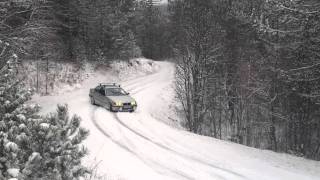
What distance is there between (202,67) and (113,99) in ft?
21.6

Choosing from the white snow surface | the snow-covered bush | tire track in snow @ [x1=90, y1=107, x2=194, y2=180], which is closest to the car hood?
tire track in snow @ [x1=90, y1=107, x2=194, y2=180]

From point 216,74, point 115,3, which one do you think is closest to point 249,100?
point 216,74

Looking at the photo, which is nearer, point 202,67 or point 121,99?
point 121,99

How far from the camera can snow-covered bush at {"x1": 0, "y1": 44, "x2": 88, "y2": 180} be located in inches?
274

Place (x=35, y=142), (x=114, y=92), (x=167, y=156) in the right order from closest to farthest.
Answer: (x=35, y=142) < (x=167, y=156) < (x=114, y=92)

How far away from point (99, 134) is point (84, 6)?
3033cm

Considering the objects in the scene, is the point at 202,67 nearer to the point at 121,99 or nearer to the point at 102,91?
the point at 121,99

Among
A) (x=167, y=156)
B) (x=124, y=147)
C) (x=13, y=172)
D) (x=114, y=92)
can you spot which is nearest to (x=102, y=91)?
(x=114, y=92)

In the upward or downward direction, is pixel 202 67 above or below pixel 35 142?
below

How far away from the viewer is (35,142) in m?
7.45

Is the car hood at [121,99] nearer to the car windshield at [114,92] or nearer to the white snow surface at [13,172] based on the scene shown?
the car windshield at [114,92]

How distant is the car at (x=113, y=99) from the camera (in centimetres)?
2883

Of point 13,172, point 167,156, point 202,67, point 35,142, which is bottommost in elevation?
point 167,156

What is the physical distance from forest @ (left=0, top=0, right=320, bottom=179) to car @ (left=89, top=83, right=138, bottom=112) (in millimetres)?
4268
